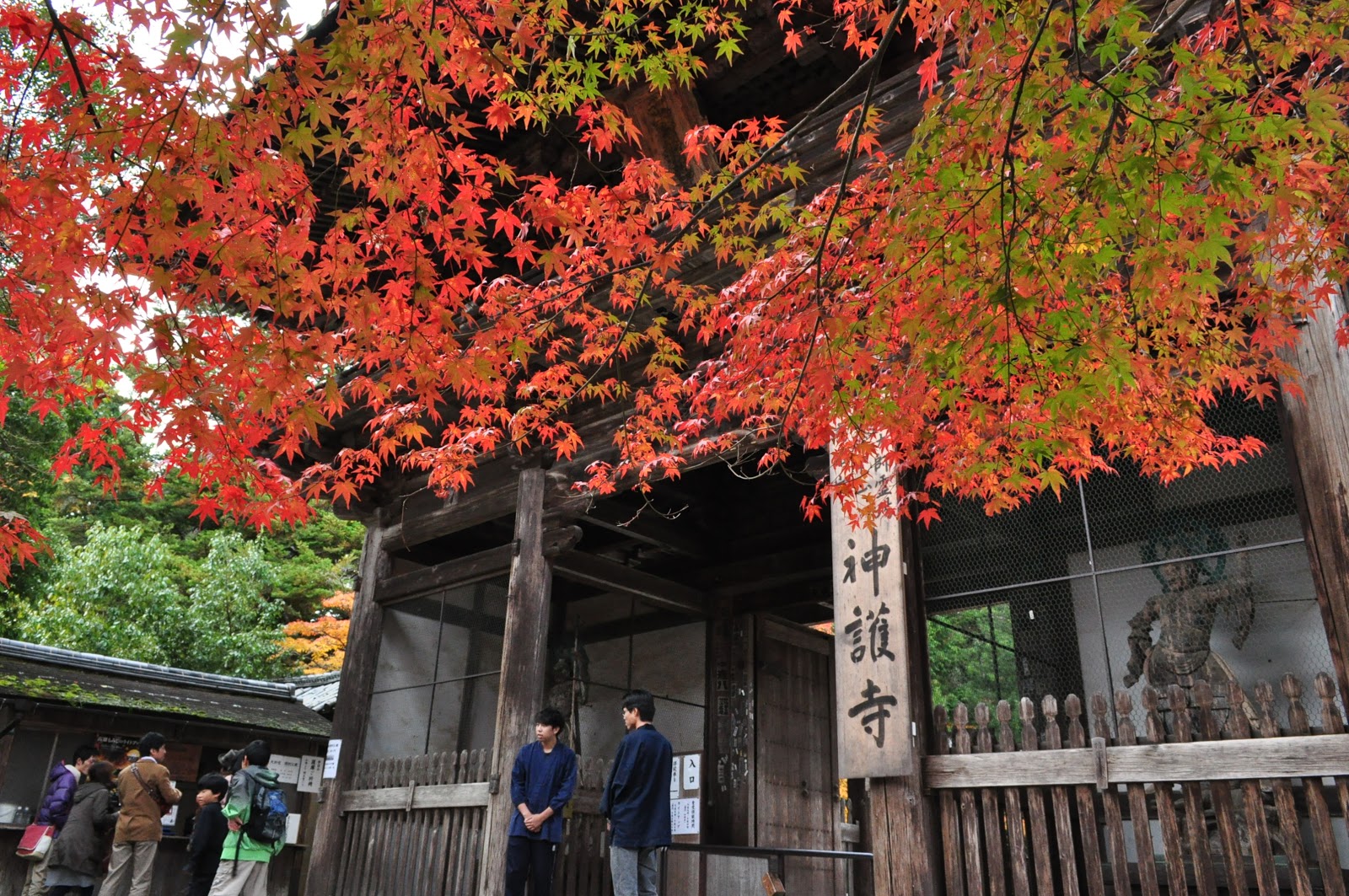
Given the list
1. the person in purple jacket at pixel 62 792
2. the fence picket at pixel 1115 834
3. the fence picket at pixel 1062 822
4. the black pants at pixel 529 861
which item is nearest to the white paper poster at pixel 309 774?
the person in purple jacket at pixel 62 792

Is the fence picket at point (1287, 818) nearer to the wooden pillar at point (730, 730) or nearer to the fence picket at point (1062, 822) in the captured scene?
the fence picket at point (1062, 822)

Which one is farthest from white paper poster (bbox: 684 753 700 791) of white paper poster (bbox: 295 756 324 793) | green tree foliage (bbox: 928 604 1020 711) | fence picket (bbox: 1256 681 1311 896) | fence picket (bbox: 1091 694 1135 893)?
white paper poster (bbox: 295 756 324 793)

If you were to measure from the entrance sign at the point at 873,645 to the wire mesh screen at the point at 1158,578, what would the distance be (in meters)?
0.85

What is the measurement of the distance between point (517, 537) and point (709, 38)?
448cm

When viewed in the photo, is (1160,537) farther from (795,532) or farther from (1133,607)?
(795,532)

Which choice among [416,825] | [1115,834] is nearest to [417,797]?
[416,825]

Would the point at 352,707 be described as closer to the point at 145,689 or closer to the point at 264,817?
the point at 264,817

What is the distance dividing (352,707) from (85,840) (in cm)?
243

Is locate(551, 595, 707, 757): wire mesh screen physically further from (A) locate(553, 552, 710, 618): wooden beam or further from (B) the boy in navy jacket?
(B) the boy in navy jacket

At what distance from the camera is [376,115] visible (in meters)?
4.45

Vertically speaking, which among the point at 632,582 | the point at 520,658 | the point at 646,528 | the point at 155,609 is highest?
the point at 155,609

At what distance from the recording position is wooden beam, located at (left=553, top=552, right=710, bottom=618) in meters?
8.66

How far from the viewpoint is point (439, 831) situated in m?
8.11

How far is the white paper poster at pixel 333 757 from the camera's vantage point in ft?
30.5
